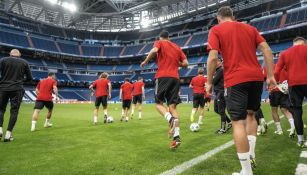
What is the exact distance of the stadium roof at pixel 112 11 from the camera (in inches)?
2226

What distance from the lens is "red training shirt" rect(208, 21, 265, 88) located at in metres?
3.69

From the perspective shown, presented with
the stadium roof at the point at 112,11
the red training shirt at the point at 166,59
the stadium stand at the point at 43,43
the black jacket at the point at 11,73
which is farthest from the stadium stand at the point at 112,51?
the red training shirt at the point at 166,59

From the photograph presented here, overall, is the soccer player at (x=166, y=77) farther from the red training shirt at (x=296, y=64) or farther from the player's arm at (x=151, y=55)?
the red training shirt at (x=296, y=64)

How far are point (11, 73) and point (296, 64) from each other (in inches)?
293

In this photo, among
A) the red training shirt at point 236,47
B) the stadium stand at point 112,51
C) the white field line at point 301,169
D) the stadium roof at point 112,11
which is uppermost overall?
the stadium roof at point 112,11

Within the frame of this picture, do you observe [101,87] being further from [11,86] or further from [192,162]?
[192,162]

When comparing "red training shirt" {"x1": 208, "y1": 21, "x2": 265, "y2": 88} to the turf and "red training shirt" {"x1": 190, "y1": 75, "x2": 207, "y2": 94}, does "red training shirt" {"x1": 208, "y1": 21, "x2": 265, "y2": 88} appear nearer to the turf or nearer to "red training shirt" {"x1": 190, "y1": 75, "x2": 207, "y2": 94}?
the turf

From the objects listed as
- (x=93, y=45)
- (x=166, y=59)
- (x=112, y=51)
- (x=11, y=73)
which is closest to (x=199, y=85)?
(x=166, y=59)

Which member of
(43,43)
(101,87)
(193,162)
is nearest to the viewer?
(193,162)

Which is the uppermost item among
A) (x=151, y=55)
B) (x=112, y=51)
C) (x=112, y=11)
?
(x=112, y=11)

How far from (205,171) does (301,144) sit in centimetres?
316

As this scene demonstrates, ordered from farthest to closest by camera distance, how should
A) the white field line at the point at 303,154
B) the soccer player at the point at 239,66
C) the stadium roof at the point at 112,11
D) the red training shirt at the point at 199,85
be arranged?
the stadium roof at the point at 112,11, the red training shirt at the point at 199,85, the white field line at the point at 303,154, the soccer player at the point at 239,66

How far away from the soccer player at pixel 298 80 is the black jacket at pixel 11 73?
7.07 meters

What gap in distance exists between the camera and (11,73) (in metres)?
7.50
